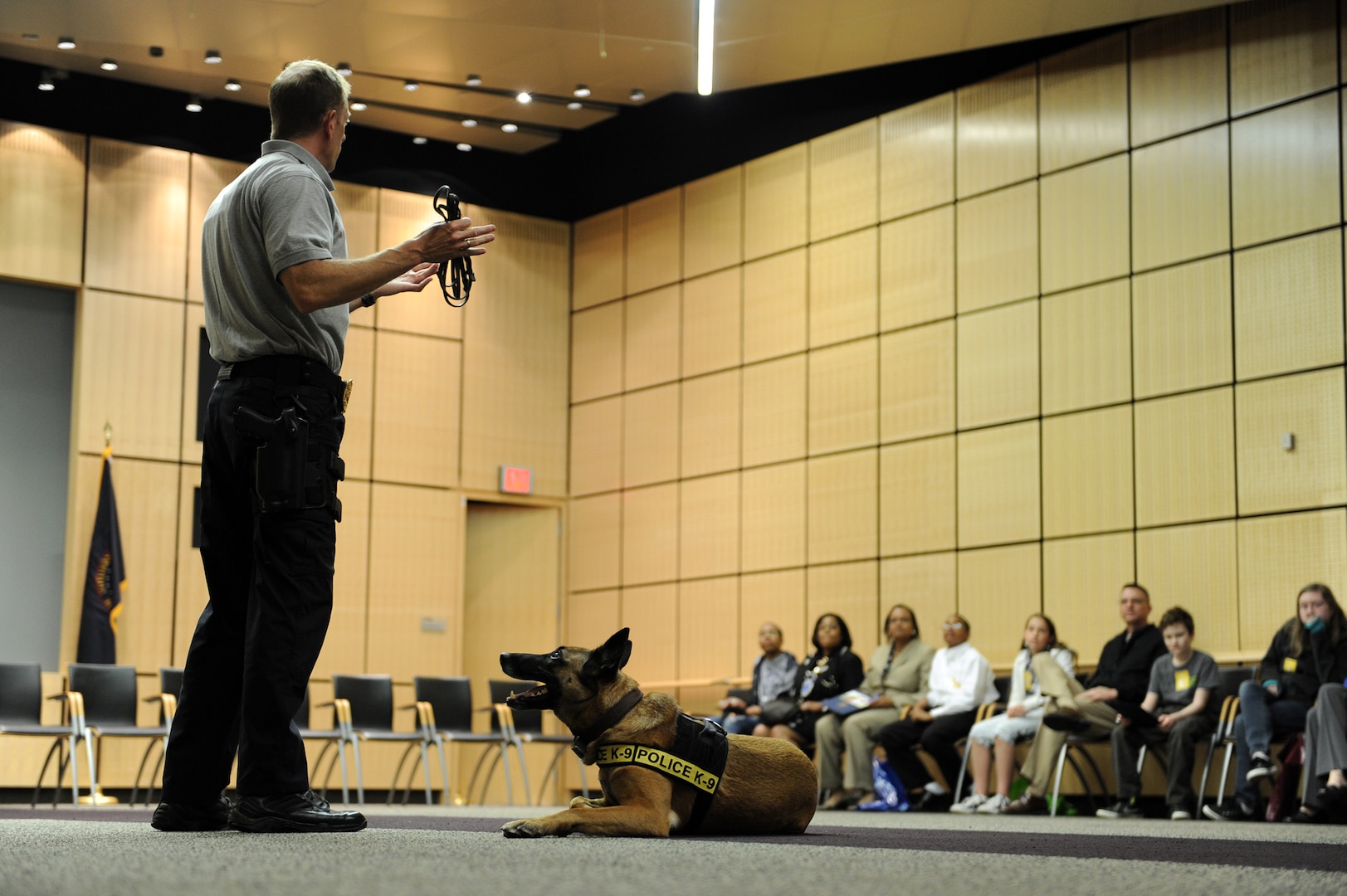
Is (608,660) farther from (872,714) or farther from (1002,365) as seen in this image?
(1002,365)

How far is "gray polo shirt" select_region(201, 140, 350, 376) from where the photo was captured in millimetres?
3154

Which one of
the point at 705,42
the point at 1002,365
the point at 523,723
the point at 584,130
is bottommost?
the point at 523,723

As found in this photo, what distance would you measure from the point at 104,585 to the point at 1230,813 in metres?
7.80

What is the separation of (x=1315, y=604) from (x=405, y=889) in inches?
257

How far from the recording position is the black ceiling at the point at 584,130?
11.0 metres

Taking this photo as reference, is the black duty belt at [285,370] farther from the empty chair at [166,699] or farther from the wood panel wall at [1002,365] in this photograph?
the empty chair at [166,699]

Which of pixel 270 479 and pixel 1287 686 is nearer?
pixel 270 479

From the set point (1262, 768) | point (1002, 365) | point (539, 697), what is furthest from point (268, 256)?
point (1002, 365)

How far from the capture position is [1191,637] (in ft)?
27.2

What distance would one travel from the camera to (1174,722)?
25.5ft

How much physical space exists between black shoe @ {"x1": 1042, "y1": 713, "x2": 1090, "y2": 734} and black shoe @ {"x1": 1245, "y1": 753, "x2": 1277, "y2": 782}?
96 cm

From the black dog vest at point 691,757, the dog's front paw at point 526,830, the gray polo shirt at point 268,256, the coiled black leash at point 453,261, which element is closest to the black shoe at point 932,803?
the black dog vest at point 691,757

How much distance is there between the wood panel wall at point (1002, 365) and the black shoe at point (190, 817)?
6742mm

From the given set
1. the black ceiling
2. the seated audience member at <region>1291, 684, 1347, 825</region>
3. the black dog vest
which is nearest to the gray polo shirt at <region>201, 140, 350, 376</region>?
the black dog vest
